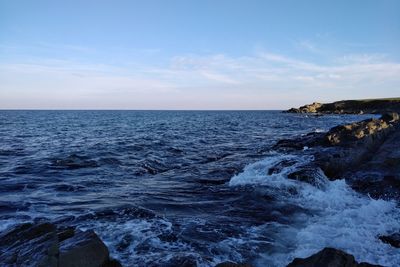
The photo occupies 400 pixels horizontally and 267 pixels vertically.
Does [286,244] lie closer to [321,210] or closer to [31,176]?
[321,210]

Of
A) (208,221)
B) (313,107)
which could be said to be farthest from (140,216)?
(313,107)

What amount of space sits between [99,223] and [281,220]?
6291 mm

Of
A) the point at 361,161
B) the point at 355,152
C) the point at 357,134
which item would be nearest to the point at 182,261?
the point at 361,161

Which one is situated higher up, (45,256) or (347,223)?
(45,256)

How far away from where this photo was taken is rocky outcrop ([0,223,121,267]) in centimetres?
678

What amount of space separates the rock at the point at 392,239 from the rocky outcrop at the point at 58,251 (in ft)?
24.2

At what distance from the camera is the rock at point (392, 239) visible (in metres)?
9.16

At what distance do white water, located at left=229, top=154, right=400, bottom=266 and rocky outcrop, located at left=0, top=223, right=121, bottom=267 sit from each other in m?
4.08

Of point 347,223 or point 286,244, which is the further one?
point 347,223

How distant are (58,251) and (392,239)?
8.74 metres

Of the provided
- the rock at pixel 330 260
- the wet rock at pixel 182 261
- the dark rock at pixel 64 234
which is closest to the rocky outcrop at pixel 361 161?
the rock at pixel 330 260

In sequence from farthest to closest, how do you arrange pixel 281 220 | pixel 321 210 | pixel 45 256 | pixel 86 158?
1. pixel 86 158
2. pixel 321 210
3. pixel 281 220
4. pixel 45 256

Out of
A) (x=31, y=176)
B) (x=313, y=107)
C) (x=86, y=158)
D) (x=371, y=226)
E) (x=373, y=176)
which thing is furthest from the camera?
(x=313, y=107)

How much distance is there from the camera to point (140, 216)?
12.1 m
